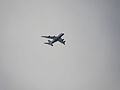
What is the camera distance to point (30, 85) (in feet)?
579

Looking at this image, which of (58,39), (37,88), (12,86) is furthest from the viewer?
(12,86)

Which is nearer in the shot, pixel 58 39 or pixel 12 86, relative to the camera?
pixel 58 39

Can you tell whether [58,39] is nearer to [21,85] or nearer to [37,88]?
[37,88]

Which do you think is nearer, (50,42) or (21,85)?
(50,42)

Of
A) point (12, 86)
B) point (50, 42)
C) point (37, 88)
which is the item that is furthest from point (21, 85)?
point (50, 42)

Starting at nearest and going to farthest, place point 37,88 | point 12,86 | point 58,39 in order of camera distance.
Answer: point 58,39
point 37,88
point 12,86

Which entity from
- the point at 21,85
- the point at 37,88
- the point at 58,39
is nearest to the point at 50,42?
the point at 58,39

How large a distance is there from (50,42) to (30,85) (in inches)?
3302

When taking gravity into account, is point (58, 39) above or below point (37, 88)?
below

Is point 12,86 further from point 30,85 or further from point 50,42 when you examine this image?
point 50,42

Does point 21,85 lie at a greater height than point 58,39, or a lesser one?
greater

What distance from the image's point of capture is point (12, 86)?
186500 millimetres

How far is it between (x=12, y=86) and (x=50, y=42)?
317ft

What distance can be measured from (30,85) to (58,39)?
295ft
